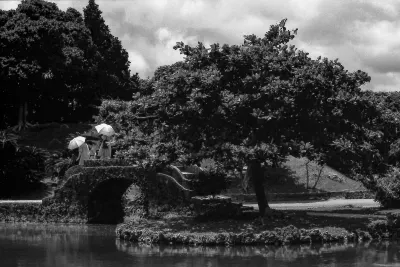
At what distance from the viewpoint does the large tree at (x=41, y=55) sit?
59.4 meters

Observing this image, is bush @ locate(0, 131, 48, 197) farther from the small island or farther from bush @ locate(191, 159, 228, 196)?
bush @ locate(191, 159, 228, 196)

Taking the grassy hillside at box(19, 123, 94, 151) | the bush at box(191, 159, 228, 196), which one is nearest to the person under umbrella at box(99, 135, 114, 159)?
the bush at box(191, 159, 228, 196)

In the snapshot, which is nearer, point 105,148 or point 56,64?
point 105,148

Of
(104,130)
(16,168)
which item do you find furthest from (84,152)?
(16,168)

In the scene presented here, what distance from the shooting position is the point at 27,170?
5353 centimetres

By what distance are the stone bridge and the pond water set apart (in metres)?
7.01

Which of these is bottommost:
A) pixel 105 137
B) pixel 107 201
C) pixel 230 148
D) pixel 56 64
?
pixel 107 201

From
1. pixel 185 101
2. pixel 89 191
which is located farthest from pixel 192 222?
pixel 89 191

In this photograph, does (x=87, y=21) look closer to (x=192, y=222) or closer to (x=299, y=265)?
(x=192, y=222)

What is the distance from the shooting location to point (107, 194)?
4353cm

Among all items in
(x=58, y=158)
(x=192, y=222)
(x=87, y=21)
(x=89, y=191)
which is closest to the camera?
(x=192, y=222)

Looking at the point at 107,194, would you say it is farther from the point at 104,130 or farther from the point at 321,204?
the point at 321,204

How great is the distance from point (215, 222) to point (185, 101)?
6597 millimetres

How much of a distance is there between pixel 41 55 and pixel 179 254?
3766 centimetres
